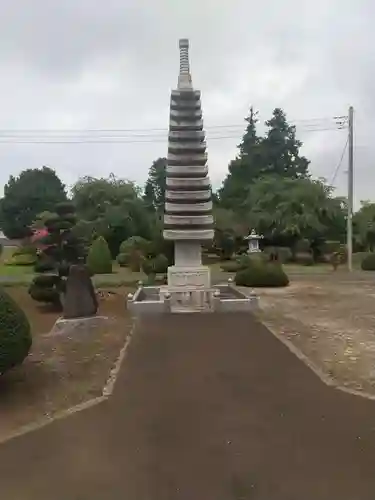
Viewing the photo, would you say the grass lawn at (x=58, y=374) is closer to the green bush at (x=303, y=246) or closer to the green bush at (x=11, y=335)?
the green bush at (x=11, y=335)

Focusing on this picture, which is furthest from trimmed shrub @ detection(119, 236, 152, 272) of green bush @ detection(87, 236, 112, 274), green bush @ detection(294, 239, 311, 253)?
green bush @ detection(294, 239, 311, 253)

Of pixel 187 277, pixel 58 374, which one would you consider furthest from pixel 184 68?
pixel 58 374

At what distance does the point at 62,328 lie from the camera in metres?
15.6

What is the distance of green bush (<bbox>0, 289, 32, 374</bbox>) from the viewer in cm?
812

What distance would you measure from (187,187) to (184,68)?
4.14 m

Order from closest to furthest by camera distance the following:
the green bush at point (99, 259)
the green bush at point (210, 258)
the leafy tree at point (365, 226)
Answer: the green bush at point (99, 259)
the green bush at point (210, 258)
the leafy tree at point (365, 226)

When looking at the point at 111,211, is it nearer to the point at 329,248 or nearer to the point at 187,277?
the point at 329,248

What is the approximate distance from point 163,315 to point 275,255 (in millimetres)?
25596

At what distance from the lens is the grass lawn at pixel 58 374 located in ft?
26.2

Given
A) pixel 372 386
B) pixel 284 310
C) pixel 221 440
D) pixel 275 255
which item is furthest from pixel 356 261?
pixel 221 440

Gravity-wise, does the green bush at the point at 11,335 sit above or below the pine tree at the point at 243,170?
below

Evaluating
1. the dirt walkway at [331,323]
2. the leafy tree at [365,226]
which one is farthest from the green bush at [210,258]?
the dirt walkway at [331,323]

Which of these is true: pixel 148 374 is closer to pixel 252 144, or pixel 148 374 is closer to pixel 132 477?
pixel 132 477

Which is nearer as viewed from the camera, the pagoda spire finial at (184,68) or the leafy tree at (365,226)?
the pagoda spire finial at (184,68)
